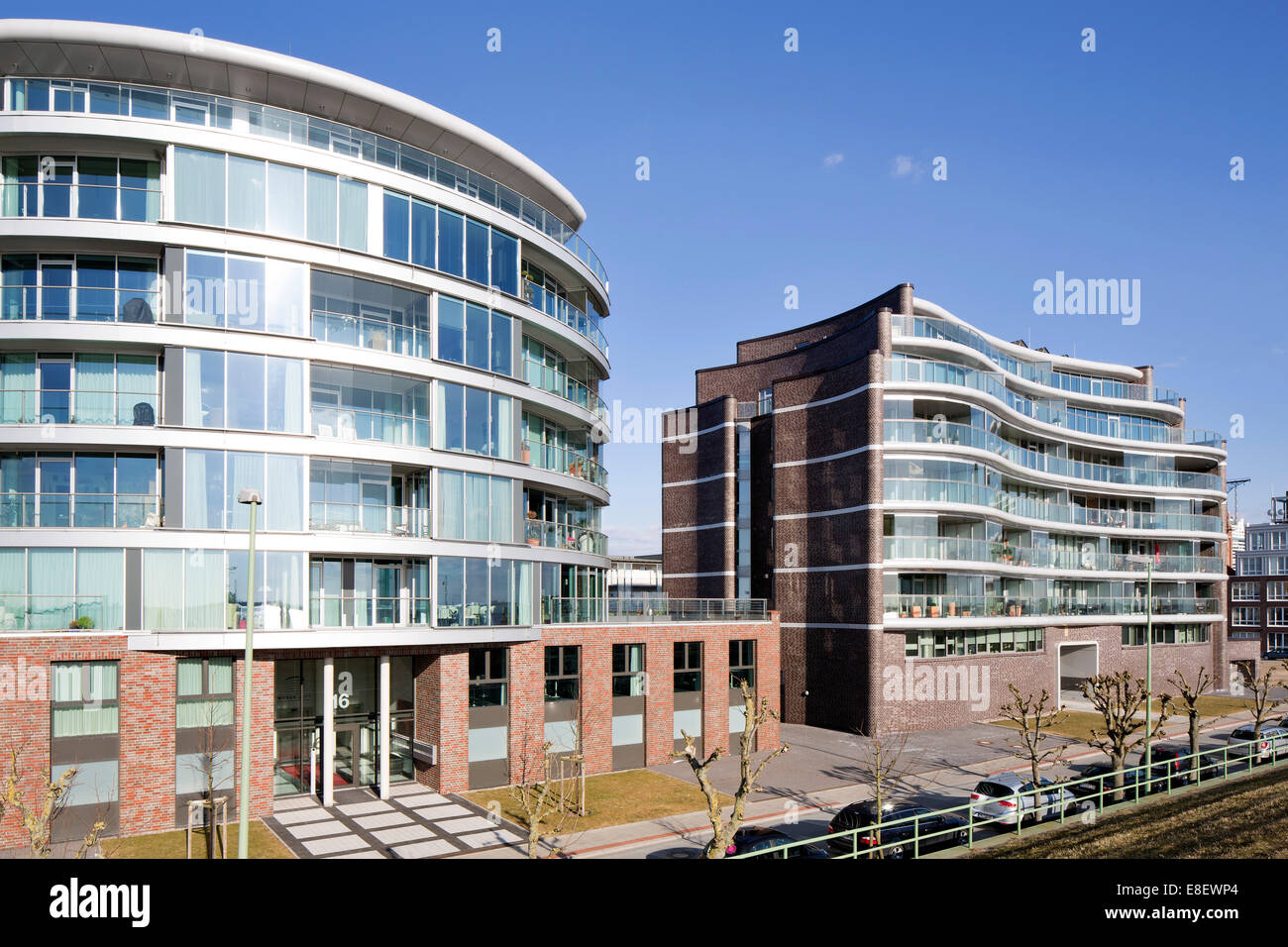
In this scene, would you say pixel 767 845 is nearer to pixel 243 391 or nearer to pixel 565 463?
pixel 565 463

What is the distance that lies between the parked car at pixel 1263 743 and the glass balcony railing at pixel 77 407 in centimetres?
3115

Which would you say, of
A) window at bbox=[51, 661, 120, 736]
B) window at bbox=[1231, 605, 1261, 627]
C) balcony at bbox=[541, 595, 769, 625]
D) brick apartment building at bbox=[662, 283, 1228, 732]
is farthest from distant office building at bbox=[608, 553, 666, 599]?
window at bbox=[1231, 605, 1261, 627]

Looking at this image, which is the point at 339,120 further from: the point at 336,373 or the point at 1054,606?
the point at 1054,606

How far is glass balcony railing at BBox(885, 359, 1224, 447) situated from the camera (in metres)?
41.3

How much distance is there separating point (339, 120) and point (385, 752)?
20.1 meters

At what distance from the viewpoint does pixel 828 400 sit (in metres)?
43.6

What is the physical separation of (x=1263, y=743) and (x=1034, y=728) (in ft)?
25.5

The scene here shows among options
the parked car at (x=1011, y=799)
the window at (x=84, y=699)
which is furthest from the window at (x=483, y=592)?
the parked car at (x=1011, y=799)

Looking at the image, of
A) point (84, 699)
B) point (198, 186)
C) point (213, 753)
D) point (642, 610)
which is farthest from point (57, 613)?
point (642, 610)

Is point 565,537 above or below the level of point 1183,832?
above

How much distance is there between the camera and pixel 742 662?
122 ft

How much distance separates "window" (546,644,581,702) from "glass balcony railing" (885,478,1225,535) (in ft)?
56.2
